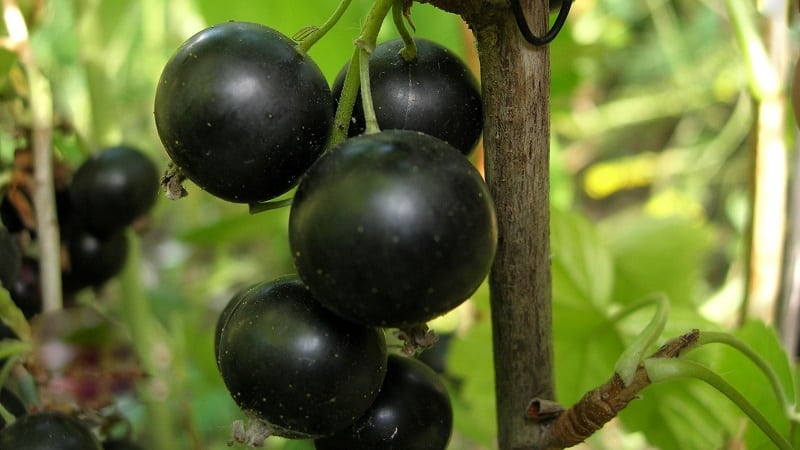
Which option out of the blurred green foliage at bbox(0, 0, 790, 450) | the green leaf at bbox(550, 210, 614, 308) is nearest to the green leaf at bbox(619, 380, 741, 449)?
the blurred green foliage at bbox(0, 0, 790, 450)

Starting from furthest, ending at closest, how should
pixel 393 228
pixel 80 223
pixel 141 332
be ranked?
pixel 141 332
pixel 80 223
pixel 393 228

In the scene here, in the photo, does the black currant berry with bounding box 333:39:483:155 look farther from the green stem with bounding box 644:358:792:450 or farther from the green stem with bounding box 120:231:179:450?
the green stem with bounding box 120:231:179:450

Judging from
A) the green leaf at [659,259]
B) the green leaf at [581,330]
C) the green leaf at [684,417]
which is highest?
the green leaf at [581,330]

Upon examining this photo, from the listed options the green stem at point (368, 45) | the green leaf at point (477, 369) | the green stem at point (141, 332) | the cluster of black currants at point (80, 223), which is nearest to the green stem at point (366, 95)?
the green stem at point (368, 45)

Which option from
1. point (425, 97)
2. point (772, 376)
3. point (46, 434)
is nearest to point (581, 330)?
point (772, 376)

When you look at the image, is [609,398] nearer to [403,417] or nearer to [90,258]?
[403,417]

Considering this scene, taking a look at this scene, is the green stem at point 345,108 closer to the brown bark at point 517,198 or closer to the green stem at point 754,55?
the brown bark at point 517,198
